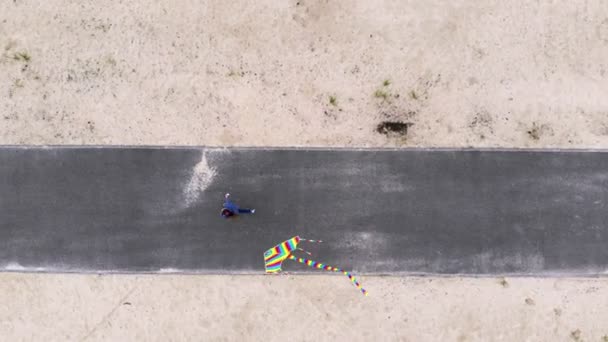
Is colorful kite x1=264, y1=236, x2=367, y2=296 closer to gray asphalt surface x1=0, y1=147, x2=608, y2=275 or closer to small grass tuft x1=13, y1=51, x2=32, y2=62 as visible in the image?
gray asphalt surface x1=0, y1=147, x2=608, y2=275

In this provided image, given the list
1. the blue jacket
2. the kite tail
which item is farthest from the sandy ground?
the blue jacket

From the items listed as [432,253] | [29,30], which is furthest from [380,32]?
[29,30]

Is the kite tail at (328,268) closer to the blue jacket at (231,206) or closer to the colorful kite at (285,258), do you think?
the colorful kite at (285,258)

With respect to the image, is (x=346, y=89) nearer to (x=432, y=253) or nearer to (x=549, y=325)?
(x=432, y=253)

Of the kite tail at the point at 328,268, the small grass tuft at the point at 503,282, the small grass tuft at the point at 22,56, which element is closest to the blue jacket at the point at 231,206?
the kite tail at the point at 328,268

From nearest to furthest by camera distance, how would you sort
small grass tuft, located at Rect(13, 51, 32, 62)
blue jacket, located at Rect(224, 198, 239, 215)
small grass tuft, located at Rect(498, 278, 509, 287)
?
blue jacket, located at Rect(224, 198, 239, 215) → small grass tuft, located at Rect(498, 278, 509, 287) → small grass tuft, located at Rect(13, 51, 32, 62)

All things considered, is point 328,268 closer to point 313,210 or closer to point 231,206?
point 313,210

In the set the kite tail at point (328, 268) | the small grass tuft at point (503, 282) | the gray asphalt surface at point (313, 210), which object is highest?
the gray asphalt surface at point (313, 210)
